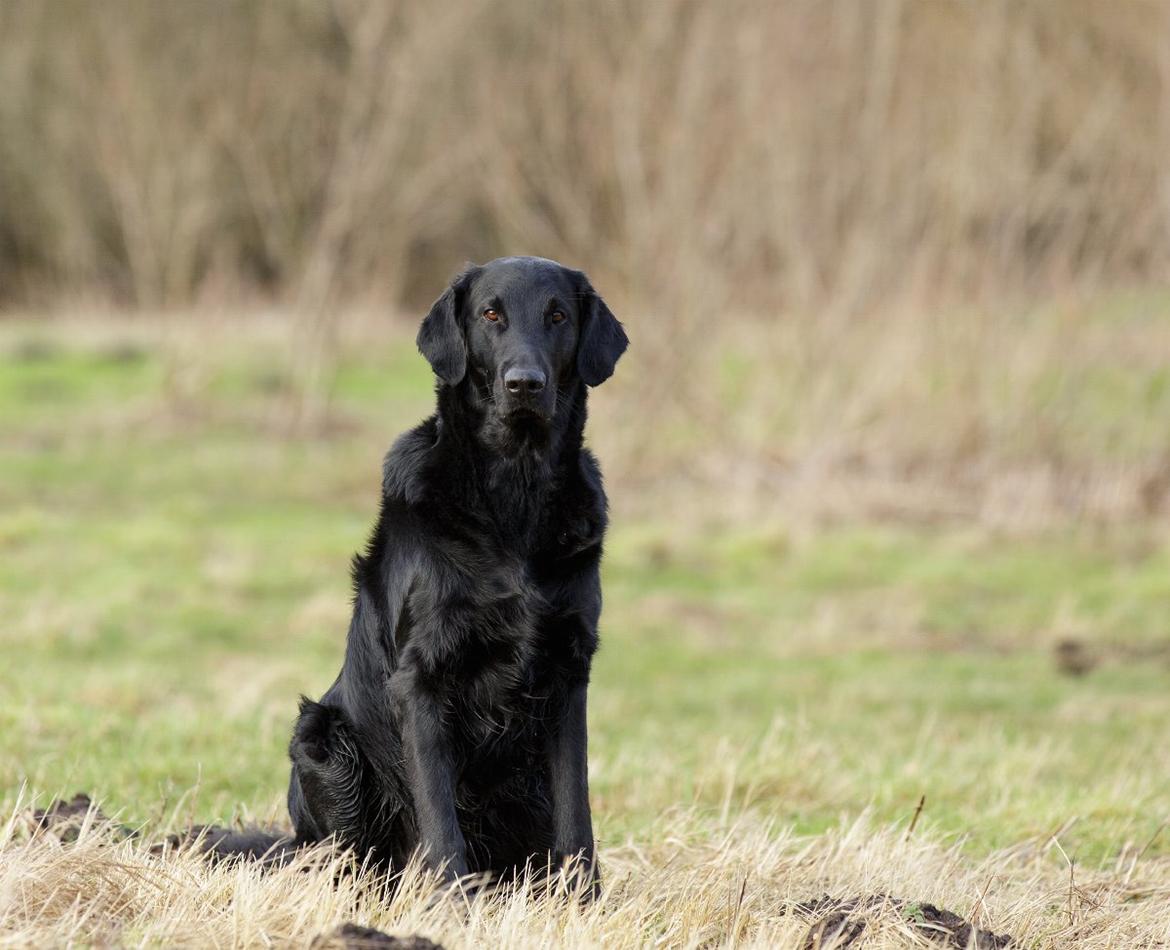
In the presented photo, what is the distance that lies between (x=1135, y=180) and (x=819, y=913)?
436 inches

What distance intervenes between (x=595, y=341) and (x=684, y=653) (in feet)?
18.9

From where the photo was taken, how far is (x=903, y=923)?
11.2ft

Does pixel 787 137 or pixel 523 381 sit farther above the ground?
pixel 787 137

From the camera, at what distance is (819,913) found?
359 centimetres

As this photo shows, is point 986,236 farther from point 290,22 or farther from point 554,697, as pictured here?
point 290,22

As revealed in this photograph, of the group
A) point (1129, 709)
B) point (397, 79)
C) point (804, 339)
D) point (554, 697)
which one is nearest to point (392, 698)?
point (554, 697)

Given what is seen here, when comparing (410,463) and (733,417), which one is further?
(733,417)

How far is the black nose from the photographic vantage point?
11.9 ft

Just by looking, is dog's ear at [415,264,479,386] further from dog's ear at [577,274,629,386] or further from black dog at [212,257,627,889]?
dog's ear at [577,274,629,386]

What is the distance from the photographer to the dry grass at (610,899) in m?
3.24

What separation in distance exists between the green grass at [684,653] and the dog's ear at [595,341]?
1.66m

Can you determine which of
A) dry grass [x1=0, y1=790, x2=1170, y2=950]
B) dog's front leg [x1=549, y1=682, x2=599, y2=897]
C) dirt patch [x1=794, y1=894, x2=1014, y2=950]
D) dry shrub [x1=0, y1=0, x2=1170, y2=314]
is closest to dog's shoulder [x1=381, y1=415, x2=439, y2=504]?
dog's front leg [x1=549, y1=682, x2=599, y2=897]

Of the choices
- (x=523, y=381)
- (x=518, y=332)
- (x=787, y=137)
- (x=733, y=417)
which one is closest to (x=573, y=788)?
(x=523, y=381)

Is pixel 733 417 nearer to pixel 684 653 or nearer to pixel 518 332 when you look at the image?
pixel 684 653
